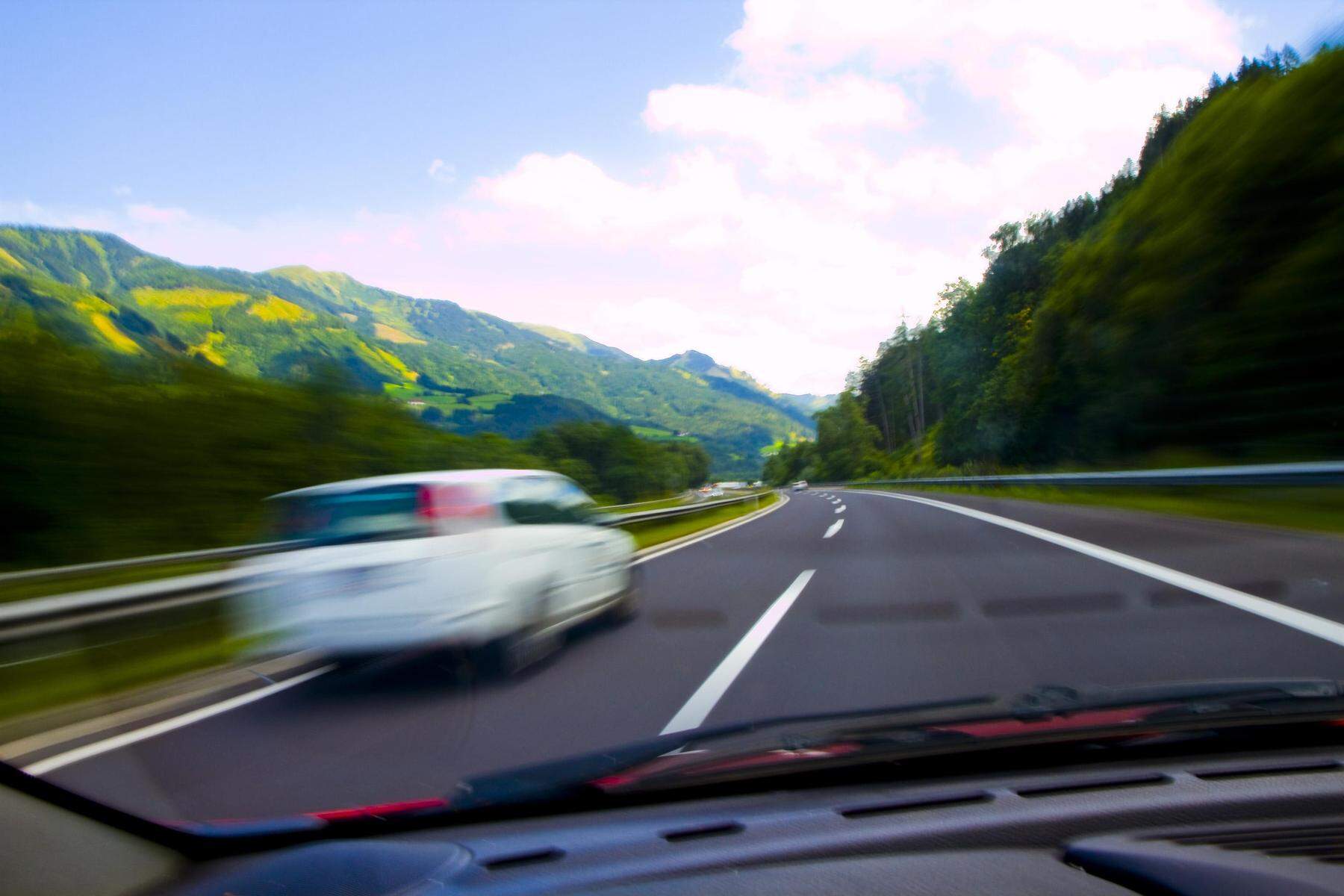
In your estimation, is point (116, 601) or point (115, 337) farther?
point (115, 337)

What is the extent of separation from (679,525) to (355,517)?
55.5ft

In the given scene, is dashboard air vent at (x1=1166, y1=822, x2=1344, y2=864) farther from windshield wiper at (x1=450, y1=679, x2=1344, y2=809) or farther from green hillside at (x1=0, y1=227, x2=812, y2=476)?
green hillside at (x1=0, y1=227, x2=812, y2=476)

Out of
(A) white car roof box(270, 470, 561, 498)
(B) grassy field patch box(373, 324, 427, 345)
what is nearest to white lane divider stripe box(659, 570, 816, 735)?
(A) white car roof box(270, 470, 561, 498)

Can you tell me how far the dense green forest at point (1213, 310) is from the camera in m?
24.0

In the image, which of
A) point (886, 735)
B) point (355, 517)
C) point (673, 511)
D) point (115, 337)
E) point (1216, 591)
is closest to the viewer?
point (886, 735)

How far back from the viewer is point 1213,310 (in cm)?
2848

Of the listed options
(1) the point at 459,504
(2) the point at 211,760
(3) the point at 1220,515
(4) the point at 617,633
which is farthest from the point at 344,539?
(3) the point at 1220,515

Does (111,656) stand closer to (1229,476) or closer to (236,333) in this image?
(1229,476)

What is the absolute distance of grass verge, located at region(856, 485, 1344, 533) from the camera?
474 inches

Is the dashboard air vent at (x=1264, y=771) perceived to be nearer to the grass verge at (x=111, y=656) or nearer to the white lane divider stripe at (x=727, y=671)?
the white lane divider stripe at (x=727, y=671)

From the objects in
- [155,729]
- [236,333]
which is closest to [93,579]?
[155,729]

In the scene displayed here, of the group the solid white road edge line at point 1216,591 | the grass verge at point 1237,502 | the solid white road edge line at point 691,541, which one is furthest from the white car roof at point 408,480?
the grass verge at point 1237,502

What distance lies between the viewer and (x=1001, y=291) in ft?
218

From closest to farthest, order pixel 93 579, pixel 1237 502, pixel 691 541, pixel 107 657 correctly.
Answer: pixel 107 657, pixel 93 579, pixel 1237 502, pixel 691 541
